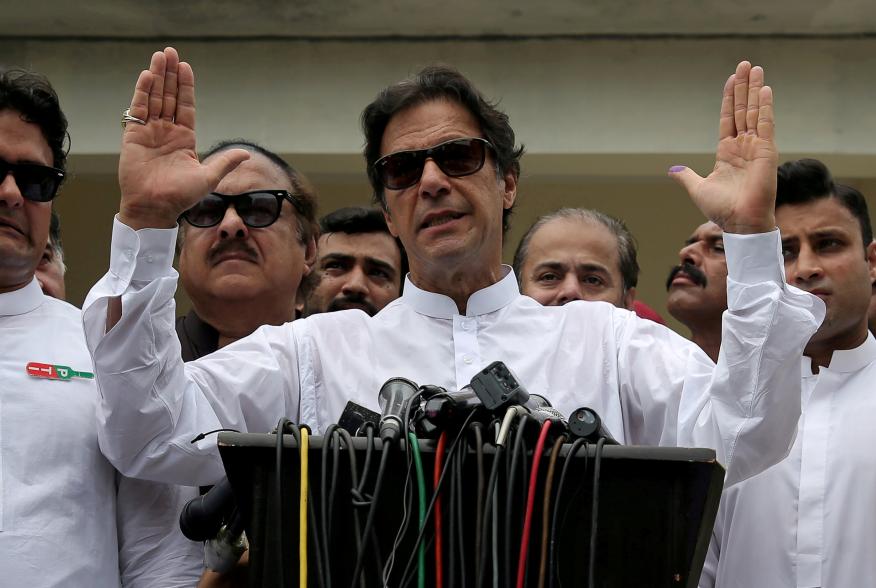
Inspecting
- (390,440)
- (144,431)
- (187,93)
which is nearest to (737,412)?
(390,440)

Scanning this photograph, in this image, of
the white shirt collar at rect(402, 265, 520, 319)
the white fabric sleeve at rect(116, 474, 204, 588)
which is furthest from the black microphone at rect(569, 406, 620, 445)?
the white fabric sleeve at rect(116, 474, 204, 588)

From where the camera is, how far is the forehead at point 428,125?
11.3 feet

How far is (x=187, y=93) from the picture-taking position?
309 cm

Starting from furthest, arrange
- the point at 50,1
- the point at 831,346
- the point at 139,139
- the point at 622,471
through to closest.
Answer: the point at 50,1 < the point at 831,346 < the point at 139,139 < the point at 622,471

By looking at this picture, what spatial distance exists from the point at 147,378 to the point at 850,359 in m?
2.11

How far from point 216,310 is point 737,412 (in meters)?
1.80

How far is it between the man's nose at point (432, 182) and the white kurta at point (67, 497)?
931 millimetres

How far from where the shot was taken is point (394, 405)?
2.51 metres

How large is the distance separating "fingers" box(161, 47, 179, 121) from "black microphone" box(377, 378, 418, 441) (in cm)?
92

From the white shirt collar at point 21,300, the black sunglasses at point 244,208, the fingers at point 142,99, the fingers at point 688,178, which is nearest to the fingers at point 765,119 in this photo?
the fingers at point 688,178

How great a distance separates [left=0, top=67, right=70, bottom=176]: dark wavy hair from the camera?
11.2ft

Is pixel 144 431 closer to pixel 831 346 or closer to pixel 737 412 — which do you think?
pixel 737 412

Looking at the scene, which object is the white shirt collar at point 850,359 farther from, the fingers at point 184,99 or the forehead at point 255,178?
the fingers at point 184,99

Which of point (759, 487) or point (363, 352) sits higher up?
point (363, 352)
